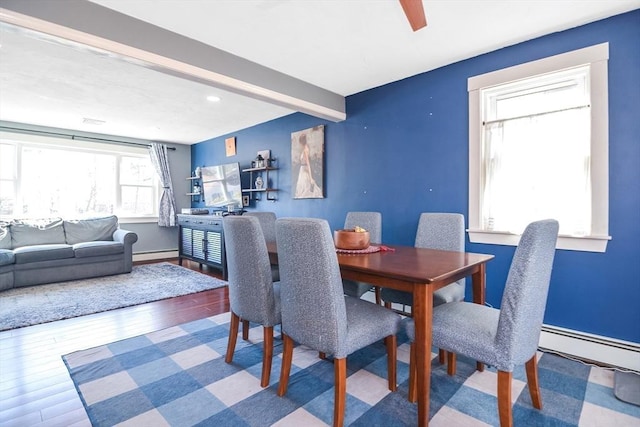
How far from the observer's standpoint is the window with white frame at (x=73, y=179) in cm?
479

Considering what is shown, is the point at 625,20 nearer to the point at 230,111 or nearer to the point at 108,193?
the point at 230,111

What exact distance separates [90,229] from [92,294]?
161 cm

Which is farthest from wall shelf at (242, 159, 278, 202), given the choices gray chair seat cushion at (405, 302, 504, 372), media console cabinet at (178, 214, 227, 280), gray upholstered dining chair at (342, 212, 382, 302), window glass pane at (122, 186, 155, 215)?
gray chair seat cushion at (405, 302, 504, 372)

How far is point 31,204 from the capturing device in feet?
16.3

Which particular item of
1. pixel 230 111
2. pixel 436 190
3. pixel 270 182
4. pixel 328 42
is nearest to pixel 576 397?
pixel 436 190

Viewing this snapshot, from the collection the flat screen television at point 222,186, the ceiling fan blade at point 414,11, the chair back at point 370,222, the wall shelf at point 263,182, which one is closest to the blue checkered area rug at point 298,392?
the chair back at point 370,222

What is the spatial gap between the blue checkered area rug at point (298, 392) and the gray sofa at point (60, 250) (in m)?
2.59

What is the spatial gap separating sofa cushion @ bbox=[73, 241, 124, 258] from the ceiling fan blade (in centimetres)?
472

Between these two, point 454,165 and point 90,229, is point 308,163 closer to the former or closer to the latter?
point 454,165

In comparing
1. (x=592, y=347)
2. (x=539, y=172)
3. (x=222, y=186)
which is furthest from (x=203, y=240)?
(x=592, y=347)

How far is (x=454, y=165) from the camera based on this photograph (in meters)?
2.81

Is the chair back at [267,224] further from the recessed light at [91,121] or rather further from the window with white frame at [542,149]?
the recessed light at [91,121]

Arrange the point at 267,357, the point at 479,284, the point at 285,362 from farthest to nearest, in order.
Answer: the point at 479,284, the point at 267,357, the point at 285,362

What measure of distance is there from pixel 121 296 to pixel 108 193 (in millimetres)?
2939
